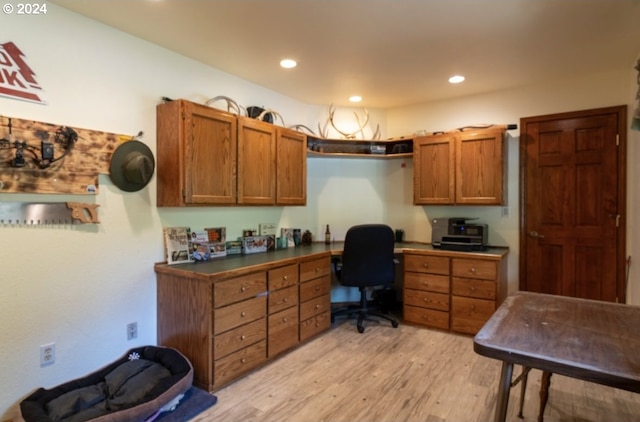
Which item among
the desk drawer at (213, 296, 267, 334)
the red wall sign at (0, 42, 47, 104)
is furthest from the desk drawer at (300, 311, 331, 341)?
the red wall sign at (0, 42, 47, 104)

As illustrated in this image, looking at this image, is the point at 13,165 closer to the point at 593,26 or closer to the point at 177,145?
the point at 177,145

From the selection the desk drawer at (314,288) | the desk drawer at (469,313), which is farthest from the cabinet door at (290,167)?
the desk drawer at (469,313)

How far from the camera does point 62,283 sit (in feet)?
7.38

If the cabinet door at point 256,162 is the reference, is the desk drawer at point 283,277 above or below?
below

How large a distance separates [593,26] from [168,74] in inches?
123

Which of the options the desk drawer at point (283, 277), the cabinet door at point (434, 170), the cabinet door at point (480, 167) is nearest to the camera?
the desk drawer at point (283, 277)

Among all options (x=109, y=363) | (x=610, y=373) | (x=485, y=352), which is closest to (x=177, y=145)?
(x=109, y=363)

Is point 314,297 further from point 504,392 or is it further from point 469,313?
point 504,392

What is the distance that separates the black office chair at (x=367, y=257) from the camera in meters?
3.48

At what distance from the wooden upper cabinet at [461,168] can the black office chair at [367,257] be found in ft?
2.62

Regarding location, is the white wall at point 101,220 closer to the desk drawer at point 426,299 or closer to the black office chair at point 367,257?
Result: the black office chair at point 367,257

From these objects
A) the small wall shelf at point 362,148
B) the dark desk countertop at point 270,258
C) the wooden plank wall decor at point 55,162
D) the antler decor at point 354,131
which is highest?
the antler decor at point 354,131

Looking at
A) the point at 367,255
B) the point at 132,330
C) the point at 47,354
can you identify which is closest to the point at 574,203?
the point at 367,255

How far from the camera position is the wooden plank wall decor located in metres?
2.00
